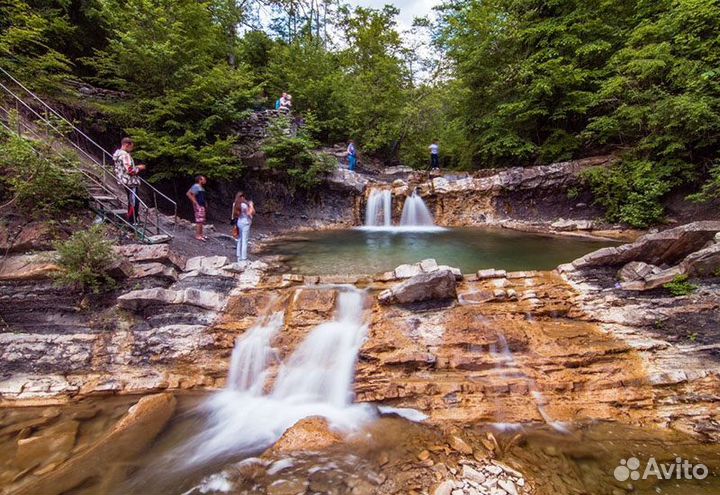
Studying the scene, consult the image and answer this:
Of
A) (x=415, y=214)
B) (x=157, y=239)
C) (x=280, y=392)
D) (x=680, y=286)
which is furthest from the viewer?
(x=415, y=214)

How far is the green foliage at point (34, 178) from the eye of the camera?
19.1 feet

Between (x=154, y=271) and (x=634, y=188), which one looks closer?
(x=154, y=271)

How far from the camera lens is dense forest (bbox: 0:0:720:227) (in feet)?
29.6

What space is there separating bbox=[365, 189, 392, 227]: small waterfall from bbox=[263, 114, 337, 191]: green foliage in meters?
2.34

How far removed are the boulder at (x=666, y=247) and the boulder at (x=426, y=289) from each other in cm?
289

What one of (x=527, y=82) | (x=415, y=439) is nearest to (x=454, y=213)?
(x=527, y=82)

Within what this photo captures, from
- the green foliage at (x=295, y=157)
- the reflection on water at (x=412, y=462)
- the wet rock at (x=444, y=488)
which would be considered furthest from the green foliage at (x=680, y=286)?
the green foliage at (x=295, y=157)

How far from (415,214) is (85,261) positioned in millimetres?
11530

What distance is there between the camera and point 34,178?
597cm

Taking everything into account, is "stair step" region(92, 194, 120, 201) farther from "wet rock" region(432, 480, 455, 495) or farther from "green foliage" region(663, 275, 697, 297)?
"green foliage" region(663, 275, 697, 297)

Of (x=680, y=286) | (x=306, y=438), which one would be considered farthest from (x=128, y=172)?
(x=680, y=286)

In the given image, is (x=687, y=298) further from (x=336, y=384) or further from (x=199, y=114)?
(x=199, y=114)

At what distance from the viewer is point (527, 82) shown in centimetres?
1336

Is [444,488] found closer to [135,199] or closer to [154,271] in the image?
[154,271]
